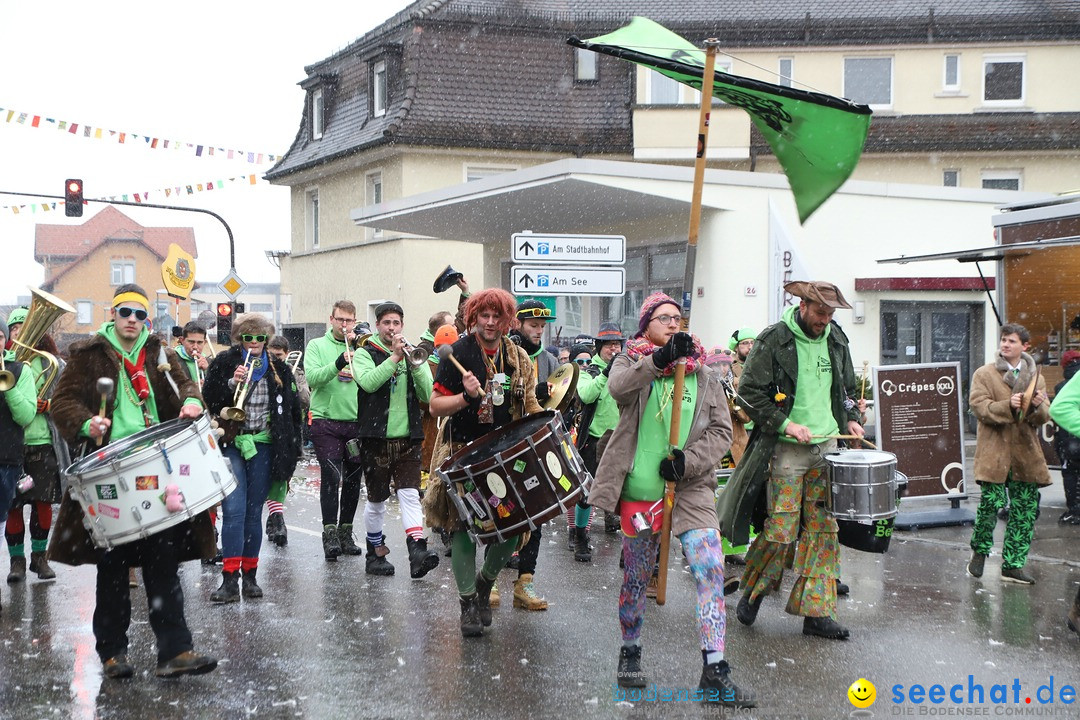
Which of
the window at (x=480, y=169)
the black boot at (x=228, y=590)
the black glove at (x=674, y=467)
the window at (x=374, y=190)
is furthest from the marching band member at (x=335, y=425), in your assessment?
the window at (x=374, y=190)

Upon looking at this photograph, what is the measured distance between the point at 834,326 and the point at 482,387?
6.80 ft

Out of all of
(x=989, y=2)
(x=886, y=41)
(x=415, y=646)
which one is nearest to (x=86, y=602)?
(x=415, y=646)

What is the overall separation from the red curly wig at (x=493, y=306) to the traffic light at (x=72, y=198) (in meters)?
21.9

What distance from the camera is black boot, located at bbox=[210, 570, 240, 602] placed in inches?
299

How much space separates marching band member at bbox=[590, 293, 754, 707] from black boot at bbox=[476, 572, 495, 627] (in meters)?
1.23

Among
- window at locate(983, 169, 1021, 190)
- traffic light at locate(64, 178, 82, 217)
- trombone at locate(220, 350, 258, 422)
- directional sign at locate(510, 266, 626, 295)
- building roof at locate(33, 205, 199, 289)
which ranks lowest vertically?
trombone at locate(220, 350, 258, 422)

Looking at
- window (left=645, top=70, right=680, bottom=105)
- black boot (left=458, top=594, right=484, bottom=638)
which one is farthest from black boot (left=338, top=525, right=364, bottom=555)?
window (left=645, top=70, right=680, bottom=105)

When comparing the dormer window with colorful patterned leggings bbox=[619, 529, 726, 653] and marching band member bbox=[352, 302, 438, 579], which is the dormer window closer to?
marching band member bbox=[352, 302, 438, 579]

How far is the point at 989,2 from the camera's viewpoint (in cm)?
3062

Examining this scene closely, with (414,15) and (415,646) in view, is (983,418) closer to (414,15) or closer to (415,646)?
(415,646)

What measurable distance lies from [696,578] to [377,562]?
11.8 ft

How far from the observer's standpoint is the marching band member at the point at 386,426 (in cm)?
A: 844

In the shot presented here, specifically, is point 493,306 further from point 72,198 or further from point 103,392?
point 72,198

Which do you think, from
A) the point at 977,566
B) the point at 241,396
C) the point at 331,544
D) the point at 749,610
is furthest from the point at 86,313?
the point at 749,610
